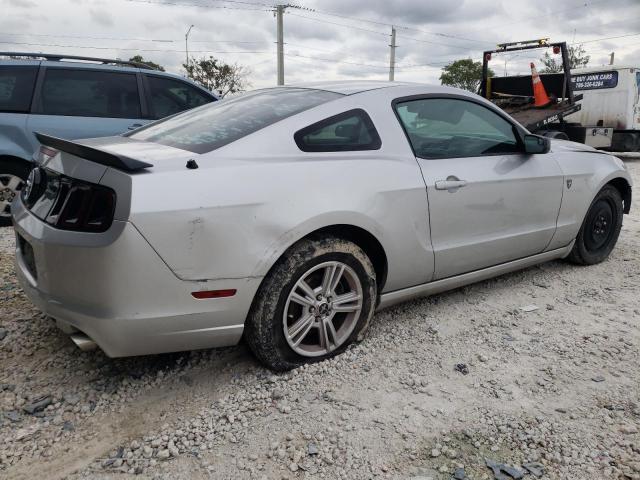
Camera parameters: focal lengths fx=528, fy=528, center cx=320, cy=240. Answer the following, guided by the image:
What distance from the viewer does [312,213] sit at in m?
2.50

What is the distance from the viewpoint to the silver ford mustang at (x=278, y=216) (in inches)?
86.0

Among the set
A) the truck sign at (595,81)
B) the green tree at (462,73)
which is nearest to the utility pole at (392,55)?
the green tree at (462,73)

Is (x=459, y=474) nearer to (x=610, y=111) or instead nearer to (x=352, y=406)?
(x=352, y=406)

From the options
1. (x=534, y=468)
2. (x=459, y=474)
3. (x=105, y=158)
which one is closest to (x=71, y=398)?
(x=105, y=158)

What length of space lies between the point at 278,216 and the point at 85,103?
13.7 feet

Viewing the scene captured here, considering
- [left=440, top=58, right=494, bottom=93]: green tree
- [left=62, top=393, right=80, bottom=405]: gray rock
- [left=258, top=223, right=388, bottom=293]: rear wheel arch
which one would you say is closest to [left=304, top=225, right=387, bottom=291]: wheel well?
[left=258, top=223, right=388, bottom=293]: rear wheel arch

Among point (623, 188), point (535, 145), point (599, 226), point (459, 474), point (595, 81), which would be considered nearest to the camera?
point (459, 474)

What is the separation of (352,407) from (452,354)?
2.60 feet

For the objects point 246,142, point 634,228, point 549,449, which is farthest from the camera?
point 634,228

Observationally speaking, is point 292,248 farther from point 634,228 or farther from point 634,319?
point 634,228

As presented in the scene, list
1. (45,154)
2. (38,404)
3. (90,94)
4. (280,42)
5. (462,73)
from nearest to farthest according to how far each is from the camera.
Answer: (38,404), (45,154), (90,94), (280,42), (462,73)

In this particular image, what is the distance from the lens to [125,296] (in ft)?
7.10

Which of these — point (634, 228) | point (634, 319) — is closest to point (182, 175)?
point (634, 319)

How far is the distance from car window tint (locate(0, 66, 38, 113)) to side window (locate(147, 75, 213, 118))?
3.92 feet
